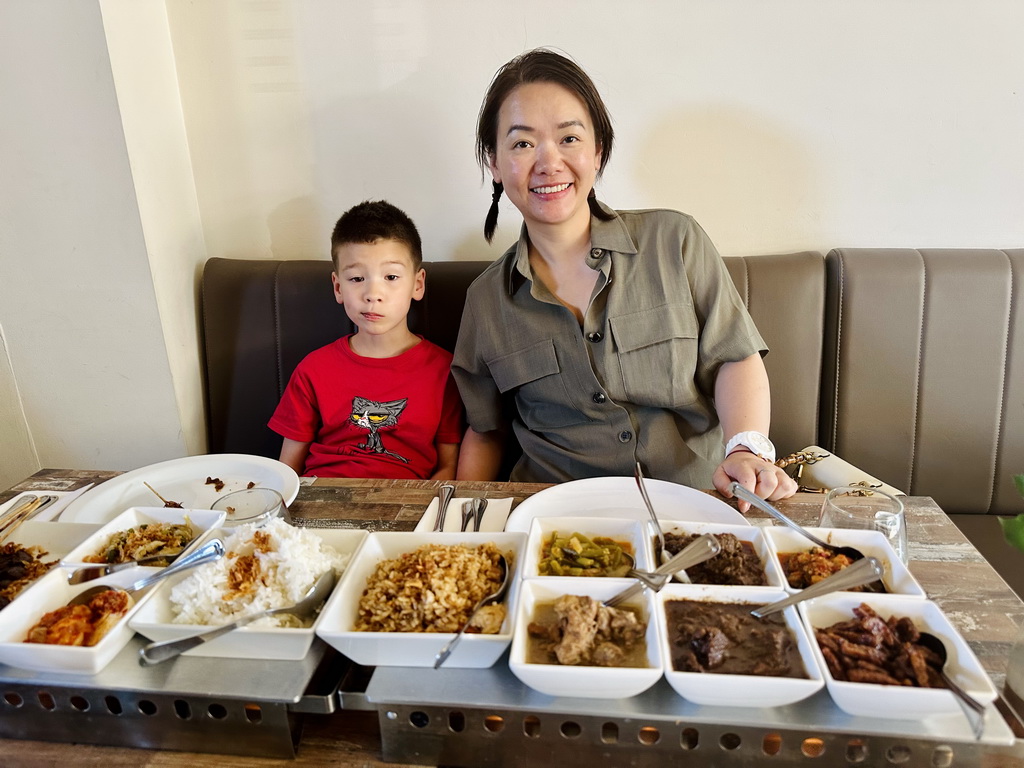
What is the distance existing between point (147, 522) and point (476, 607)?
64 centimetres

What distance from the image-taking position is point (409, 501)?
1.32 metres

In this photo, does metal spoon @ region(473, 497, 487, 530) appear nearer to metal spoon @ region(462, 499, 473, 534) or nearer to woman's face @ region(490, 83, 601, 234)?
metal spoon @ region(462, 499, 473, 534)

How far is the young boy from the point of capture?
176 centimetres

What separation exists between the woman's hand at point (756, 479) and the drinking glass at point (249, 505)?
85 cm

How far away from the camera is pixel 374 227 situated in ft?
5.79

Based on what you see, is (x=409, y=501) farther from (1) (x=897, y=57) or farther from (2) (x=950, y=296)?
(1) (x=897, y=57)

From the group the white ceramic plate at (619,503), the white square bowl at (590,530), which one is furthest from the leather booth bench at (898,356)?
the white square bowl at (590,530)

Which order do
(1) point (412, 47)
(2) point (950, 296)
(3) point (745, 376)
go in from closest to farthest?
(3) point (745, 376) < (2) point (950, 296) < (1) point (412, 47)

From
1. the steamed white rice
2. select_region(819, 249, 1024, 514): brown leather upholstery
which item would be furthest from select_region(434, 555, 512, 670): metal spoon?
select_region(819, 249, 1024, 514): brown leather upholstery

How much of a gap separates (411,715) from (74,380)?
1.70 m

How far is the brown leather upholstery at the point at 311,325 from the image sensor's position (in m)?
1.89

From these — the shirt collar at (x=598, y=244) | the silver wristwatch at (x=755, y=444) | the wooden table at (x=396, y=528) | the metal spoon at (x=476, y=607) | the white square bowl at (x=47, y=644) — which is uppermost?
the shirt collar at (x=598, y=244)

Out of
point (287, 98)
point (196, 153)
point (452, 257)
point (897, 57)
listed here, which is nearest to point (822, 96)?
point (897, 57)

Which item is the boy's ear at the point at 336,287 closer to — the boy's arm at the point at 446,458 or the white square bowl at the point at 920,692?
the boy's arm at the point at 446,458
